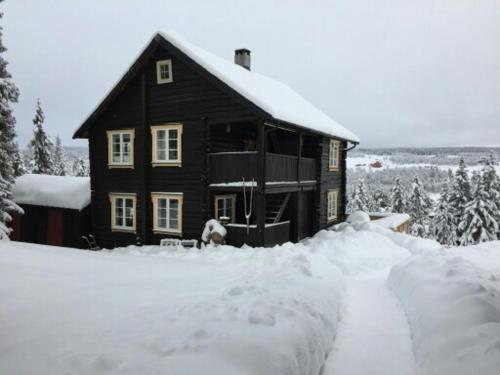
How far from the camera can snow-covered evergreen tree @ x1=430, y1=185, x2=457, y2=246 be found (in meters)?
36.7

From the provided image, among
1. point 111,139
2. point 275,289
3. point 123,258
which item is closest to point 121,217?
point 111,139

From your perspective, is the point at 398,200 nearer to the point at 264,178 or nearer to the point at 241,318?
the point at 264,178

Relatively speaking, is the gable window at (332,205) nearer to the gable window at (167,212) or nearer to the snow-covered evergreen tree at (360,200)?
the gable window at (167,212)

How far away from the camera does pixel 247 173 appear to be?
45.5ft

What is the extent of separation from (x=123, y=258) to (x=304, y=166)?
9481 millimetres

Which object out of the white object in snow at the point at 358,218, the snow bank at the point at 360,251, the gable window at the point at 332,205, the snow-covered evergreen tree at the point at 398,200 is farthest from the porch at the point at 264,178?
the snow-covered evergreen tree at the point at 398,200

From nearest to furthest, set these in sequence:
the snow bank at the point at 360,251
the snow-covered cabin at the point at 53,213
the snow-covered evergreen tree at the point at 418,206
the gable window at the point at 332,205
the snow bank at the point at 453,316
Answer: the snow bank at the point at 453,316 < the snow bank at the point at 360,251 < the snow-covered cabin at the point at 53,213 < the gable window at the point at 332,205 < the snow-covered evergreen tree at the point at 418,206

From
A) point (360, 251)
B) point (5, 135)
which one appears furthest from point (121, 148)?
point (360, 251)

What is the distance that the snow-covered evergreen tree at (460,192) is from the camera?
36.8 metres

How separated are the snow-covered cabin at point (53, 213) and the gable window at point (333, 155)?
43.9ft

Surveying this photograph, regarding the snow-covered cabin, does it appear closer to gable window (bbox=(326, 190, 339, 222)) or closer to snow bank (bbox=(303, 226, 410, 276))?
snow bank (bbox=(303, 226, 410, 276))

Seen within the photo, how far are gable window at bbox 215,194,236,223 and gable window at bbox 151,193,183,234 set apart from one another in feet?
5.29

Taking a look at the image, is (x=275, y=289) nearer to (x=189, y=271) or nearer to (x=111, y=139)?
(x=189, y=271)

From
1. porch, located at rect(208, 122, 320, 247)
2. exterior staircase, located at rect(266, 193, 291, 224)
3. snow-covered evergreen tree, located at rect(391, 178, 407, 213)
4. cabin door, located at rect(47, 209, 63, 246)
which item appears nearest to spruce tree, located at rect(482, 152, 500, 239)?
snow-covered evergreen tree, located at rect(391, 178, 407, 213)
